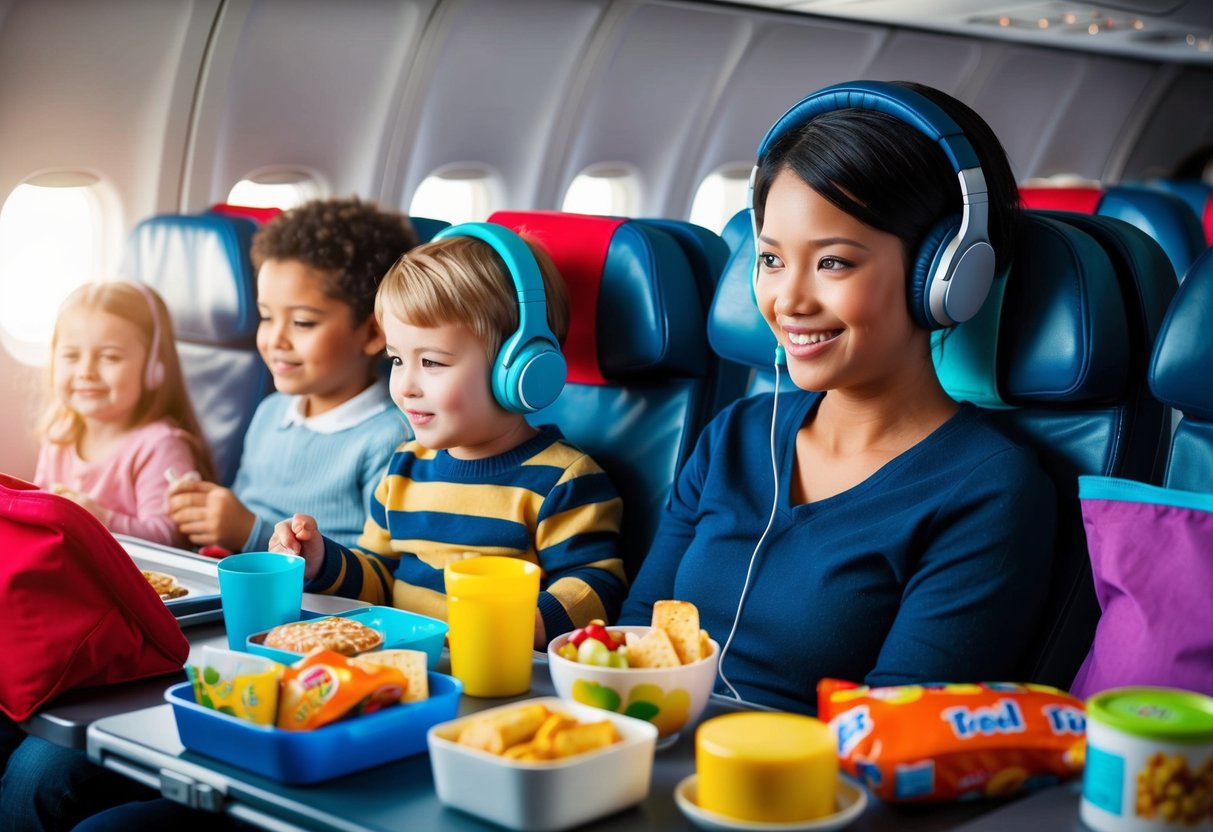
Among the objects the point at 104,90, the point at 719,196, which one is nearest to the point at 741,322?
the point at 104,90

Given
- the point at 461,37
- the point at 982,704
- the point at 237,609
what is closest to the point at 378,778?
the point at 237,609

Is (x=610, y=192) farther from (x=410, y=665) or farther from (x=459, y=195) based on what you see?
(x=410, y=665)

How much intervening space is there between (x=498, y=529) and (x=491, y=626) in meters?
0.78

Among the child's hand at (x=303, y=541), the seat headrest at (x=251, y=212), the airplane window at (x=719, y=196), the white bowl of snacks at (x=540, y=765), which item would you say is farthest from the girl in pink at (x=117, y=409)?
the airplane window at (x=719, y=196)

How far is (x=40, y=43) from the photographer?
4188mm

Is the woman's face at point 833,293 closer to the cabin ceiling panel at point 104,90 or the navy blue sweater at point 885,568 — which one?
the navy blue sweater at point 885,568

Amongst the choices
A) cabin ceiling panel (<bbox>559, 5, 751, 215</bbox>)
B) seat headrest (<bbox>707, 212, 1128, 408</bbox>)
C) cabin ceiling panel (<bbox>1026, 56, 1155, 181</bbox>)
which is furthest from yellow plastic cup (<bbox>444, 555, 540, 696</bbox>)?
cabin ceiling panel (<bbox>1026, 56, 1155, 181</bbox>)

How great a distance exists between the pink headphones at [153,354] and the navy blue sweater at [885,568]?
195 cm

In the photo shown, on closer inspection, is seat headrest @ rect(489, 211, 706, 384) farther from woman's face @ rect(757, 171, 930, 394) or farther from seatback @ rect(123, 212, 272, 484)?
seatback @ rect(123, 212, 272, 484)

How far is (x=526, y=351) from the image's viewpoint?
2205 mm

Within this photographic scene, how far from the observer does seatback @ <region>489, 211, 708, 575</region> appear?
A: 239 centimetres

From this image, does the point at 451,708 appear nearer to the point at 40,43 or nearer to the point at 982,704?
the point at 982,704

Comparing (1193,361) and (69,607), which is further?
(1193,361)

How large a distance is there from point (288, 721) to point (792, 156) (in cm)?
101
